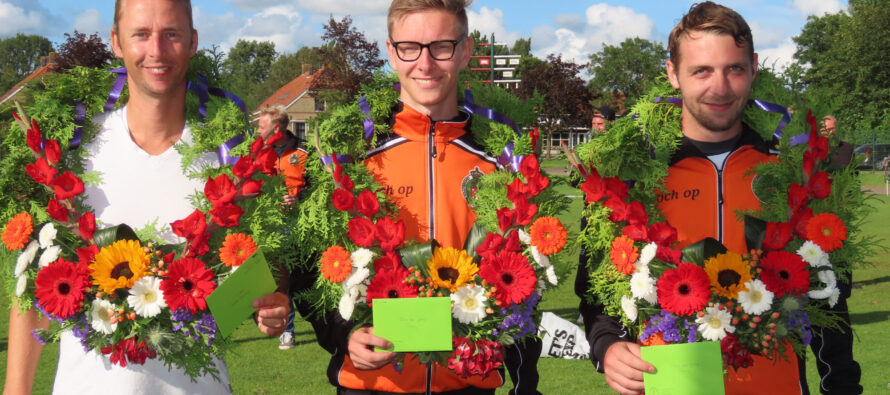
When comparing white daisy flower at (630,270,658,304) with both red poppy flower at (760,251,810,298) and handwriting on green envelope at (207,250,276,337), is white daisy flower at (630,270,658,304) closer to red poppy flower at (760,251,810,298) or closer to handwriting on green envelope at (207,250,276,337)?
red poppy flower at (760,251,810,298)

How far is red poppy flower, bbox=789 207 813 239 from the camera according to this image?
10.8 ft

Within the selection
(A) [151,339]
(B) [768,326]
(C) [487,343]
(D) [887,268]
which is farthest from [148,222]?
(D) [887,268]

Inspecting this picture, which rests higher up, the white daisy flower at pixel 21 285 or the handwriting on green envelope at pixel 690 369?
the white daisy flower at pixel 21 285

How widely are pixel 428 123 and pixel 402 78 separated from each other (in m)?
0.26

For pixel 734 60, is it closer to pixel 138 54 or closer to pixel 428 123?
pixel 428 123

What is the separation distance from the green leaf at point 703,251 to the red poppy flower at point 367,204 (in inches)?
51.2

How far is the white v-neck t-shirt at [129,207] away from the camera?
320 cm

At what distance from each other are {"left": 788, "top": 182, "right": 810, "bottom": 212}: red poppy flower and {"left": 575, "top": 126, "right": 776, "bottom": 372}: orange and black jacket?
19 centimetres

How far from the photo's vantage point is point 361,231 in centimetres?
341

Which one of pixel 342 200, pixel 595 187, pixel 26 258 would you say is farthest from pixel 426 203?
pixel 26 258

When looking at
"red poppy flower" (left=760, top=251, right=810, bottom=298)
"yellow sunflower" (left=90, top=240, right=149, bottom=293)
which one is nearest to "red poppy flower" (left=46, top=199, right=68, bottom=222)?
"yellow sunflower" (left=90, top=240, right=149, bottom=293)

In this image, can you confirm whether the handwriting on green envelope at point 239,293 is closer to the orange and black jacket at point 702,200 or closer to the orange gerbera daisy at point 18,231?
the orange gerbera daisy at point 18,231

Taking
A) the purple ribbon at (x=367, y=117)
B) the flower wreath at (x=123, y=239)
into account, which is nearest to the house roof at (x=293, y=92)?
the purple ribbon at (x=367, y=117)

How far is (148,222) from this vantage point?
3.35 metres
